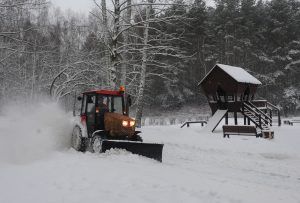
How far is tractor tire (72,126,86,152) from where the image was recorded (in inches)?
450

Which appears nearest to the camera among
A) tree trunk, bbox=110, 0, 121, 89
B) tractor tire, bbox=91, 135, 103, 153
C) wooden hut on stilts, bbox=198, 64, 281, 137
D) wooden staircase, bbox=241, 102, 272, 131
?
tractor tire, bbox=91, 135, 103, 153

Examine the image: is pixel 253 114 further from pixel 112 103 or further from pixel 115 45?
pixel 112 103

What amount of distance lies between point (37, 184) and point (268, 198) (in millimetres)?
4446

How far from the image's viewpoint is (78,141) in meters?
11.5

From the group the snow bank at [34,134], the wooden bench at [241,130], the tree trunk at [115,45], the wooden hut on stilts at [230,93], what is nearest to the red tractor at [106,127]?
the snow bank at [34,134]

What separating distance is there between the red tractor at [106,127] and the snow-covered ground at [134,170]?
0.41m

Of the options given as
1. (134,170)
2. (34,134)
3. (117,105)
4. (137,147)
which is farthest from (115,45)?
(134,170)

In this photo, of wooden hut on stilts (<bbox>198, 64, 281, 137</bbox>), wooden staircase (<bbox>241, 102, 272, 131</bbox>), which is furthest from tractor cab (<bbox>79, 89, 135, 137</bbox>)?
wooden staircase (<bbox>241, 102, 272, 131</bbox>)

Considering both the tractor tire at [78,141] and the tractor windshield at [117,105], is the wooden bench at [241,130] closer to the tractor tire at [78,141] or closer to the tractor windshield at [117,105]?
the tractor windshield at [117,105]

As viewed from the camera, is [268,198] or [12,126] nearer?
[268,198]

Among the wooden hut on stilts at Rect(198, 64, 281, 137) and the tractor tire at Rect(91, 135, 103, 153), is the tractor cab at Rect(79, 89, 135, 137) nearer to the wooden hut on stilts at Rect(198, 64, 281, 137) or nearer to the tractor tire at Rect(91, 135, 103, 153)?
the tractor tire at Rect(91, 135, 103, 153)

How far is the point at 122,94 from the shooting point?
1173 centimetres

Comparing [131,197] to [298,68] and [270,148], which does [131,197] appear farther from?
[298,68]

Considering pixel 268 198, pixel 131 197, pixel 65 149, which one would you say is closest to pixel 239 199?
pixel 268 198
